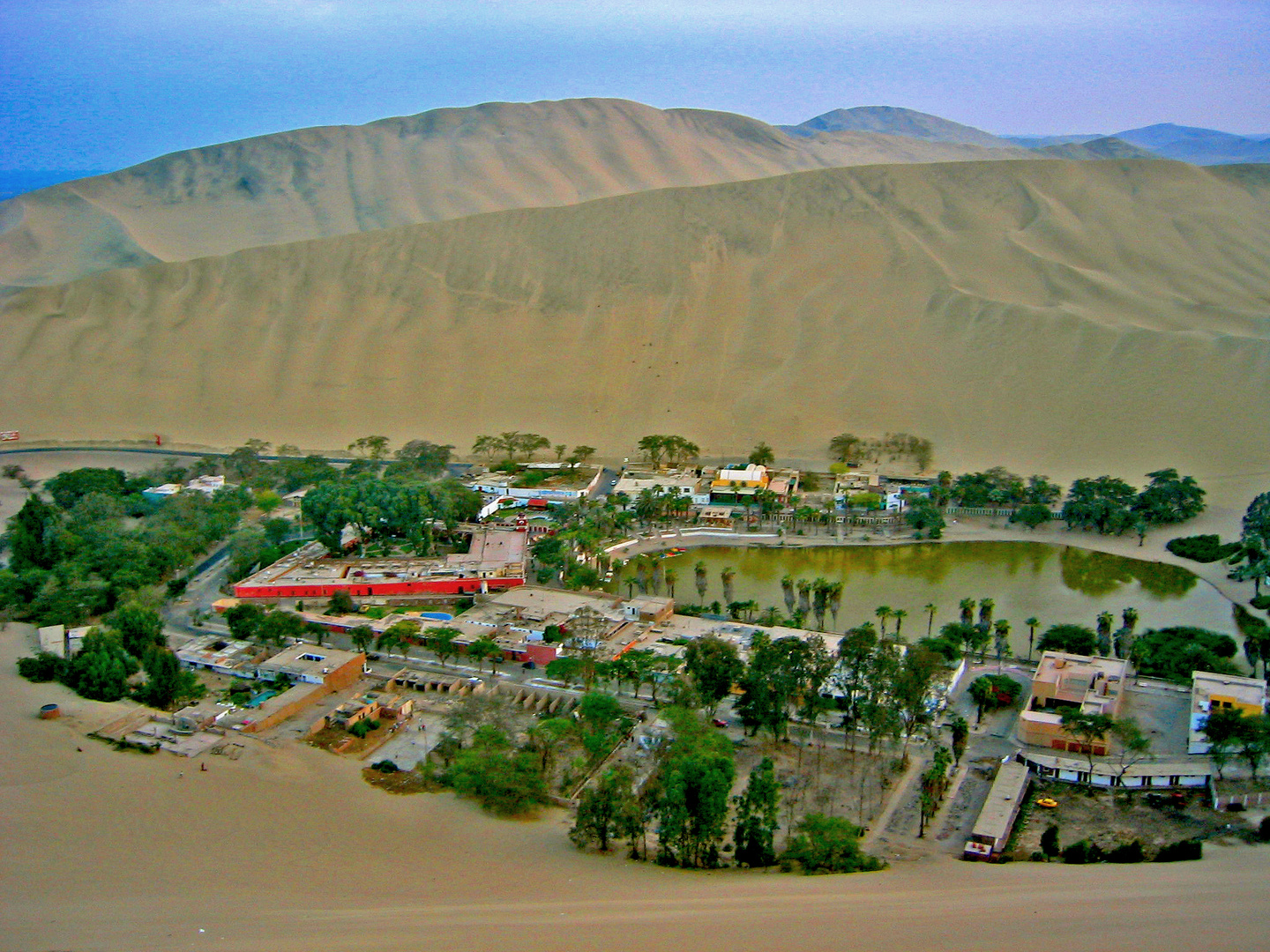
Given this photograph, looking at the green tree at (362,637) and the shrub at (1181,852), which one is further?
the green tree at (362,637)

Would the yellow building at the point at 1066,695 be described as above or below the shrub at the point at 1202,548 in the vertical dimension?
below

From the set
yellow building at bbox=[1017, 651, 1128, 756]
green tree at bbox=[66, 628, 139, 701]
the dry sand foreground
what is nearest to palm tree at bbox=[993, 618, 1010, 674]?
yellow building at bbox=[1017, 651, 1128, 756]

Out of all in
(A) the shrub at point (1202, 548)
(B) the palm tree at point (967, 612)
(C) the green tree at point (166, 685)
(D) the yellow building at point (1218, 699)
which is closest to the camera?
(D) the yellow building at point (1218, 699)

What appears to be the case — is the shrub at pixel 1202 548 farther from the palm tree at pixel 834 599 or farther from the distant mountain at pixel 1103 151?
the distant mountain at pixel 1103 151

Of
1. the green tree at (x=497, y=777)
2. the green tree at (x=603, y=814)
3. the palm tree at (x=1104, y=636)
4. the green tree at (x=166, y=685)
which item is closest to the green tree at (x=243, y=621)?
the green tree at (x=166, y=685)

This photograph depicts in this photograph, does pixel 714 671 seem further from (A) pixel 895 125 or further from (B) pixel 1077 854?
(A) pixel 895 125

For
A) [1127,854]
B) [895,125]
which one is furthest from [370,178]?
[895,125]
